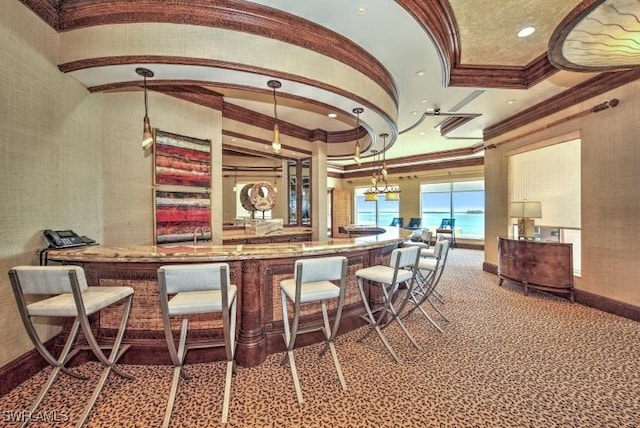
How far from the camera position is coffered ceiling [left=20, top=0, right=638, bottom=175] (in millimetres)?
2338

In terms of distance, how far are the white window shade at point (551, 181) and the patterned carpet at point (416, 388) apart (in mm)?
2115

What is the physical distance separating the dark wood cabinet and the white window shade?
1.89 ft

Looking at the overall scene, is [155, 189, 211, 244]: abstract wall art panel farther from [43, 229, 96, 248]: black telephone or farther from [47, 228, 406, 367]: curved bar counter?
[47, 228, 406, 367]: curved bar counter

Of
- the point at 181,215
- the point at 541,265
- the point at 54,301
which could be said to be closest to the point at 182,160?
the point at 181,215

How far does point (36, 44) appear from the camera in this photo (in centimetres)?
226

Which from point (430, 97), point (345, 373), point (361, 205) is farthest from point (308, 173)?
point (361, 205)

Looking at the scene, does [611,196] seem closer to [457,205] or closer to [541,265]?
[541,265]

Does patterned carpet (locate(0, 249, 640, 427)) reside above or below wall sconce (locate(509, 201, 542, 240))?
below

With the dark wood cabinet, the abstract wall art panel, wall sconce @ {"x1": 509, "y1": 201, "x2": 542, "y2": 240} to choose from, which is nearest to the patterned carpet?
the dark wood cabinet

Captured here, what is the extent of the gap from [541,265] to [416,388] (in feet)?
11.3

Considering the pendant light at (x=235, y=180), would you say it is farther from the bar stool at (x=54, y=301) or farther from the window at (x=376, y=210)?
the bar stool at (x=54, y=301)

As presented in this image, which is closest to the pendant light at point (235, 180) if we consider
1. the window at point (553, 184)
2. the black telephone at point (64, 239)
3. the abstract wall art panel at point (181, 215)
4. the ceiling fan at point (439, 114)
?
the abstract wall art panel at point (181, 215)

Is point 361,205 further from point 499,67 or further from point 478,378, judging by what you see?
point 478,378

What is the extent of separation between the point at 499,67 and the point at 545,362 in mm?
3514
